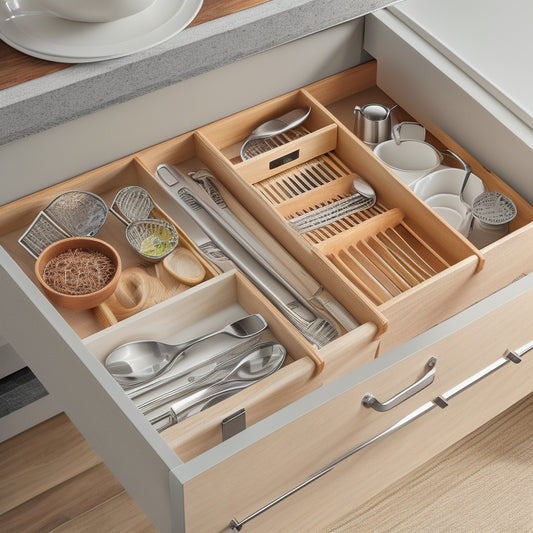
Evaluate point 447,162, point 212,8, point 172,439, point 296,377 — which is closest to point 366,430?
point 296,377

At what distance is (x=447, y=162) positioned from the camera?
1439 millimetres

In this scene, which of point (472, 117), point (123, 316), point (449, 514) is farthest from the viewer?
point (449, 514)

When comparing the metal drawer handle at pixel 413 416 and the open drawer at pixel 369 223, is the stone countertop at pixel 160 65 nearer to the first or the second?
the open drawer at pixel 369 223

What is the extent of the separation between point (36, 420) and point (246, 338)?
70 cm

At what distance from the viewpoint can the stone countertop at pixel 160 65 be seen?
118 centimetres

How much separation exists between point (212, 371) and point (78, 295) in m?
0.21

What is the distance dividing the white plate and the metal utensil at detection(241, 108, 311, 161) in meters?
0.26

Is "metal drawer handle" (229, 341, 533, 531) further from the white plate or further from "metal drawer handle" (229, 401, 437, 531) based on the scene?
the white plate

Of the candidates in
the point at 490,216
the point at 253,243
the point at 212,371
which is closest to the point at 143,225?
the point at 253,243

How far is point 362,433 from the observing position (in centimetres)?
113

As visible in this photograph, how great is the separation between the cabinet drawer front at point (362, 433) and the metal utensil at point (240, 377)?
5.4 inches

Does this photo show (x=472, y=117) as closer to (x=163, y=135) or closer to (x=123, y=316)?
(x=163, y=135)

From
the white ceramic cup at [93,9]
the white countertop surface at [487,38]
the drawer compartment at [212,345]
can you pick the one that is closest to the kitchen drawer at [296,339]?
the drawer compartment at [212,345]

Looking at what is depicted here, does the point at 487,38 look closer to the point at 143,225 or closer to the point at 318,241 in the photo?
the point at 318,241
